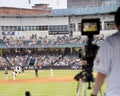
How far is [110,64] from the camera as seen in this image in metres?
2.73

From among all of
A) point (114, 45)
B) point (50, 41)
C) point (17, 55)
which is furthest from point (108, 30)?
point (114, 45)

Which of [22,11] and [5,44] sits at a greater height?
[22,11]

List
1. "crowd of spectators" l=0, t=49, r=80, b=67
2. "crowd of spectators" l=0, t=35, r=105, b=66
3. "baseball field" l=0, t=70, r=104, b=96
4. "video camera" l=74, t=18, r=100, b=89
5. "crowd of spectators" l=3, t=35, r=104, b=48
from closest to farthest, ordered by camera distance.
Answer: "video camera" l=74, t=18, r=100, b=89, "baseball field" l=0, t=70, r=104, b=96, "crowd of spectators" l=0, t=49, r=80, b=67, "crowd of spectators" l=0, t=35, r=105, b=66, "crowd of spectators" l=3, t=35, r=104, b=48

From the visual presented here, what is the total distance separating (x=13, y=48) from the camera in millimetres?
44719

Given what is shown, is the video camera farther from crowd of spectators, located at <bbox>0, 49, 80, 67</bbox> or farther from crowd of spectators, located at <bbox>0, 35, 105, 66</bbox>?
crowd of spectators, located at <bbox>0, 35, 105, 66</bbox>

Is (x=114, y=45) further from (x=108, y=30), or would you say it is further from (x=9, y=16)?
(x=9, y=16)

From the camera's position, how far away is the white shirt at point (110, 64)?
271 cm

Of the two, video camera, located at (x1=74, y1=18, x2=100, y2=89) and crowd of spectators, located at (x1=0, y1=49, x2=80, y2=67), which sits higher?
video camera, located at (x1=74, y1=18, x2=100, y2=89)

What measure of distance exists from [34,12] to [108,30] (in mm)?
10863

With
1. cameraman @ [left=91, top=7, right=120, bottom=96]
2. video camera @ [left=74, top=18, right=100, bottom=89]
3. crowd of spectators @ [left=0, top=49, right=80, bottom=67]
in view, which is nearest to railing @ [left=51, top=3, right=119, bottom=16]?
crowd of spectators @ [left=0, top=49, right=80, bottom=67]

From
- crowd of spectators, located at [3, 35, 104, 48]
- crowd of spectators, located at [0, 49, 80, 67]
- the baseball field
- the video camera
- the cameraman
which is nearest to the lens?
the cameraman

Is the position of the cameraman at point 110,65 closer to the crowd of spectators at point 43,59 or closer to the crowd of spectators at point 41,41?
the crowd of spectators at point 43,59

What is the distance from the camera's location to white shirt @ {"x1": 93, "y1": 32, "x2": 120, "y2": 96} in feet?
8.87

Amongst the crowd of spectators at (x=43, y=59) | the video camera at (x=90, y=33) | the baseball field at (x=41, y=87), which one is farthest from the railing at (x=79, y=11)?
the video camera at (x=90, y=33)
